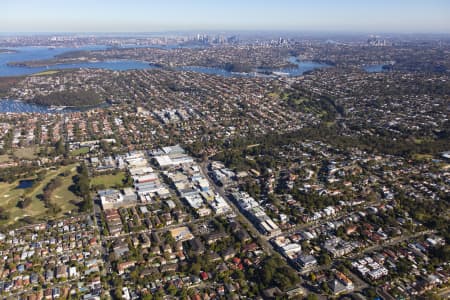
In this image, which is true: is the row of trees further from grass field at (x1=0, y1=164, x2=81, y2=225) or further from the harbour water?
the harbour water

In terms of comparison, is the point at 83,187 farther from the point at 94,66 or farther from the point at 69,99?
the point at 94,66

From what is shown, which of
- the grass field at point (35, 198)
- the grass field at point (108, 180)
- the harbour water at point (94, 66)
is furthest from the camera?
the harbour water at point (94, 66)

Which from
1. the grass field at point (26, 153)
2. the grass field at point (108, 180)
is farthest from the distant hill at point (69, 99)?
the grass field at point (108, 180)

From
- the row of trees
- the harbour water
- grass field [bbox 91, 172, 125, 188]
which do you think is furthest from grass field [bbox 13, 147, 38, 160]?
the harbour water

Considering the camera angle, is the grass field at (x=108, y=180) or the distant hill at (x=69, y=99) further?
the distant hill at (x=69, y=99)

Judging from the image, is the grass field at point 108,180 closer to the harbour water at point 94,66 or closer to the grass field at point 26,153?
the grass field at point 26,153

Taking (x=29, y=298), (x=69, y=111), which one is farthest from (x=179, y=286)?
(x=69, y=111)

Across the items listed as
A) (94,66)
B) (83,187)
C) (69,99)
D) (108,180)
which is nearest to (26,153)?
(108,180)
